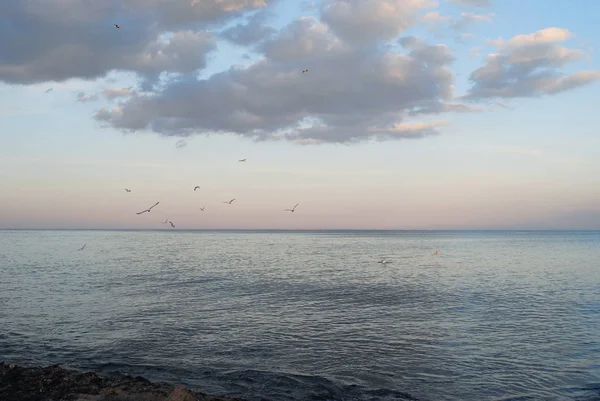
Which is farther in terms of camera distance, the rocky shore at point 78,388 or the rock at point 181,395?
the rocky shore at point 78,388

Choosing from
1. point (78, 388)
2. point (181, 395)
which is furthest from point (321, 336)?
point (78, 388)

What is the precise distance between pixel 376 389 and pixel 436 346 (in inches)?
323

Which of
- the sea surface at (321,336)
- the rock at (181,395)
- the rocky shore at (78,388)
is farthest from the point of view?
the sea surface at (321,336)

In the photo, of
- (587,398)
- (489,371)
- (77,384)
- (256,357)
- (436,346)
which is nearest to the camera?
(77,384)

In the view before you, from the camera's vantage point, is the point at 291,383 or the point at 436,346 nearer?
the point at 291,383

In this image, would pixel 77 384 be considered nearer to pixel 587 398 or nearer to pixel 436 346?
pixel 436 346

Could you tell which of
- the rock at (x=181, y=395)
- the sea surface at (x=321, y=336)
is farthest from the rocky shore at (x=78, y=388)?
the sea surface at (x=321, y=336)

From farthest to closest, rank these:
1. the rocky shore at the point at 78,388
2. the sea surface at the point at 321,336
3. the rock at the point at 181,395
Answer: the sea surface at the point at 321,336 → the rocky shore at the point at 78,388 → the rock at the point at 181,395

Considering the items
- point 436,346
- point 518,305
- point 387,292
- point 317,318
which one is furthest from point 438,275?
point 436,346

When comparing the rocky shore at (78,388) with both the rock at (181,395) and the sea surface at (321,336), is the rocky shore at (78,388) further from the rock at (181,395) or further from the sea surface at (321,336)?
the sea surface at (321,336)

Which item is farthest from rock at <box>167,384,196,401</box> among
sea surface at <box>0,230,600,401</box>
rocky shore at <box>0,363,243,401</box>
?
sea surface at <box>0,230,600,401</box>

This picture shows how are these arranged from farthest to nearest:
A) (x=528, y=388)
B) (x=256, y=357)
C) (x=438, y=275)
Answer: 1. (x=438, y=275)
2. (x=256, y=357)
3. (x=528, y=388)

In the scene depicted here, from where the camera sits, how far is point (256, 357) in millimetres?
23031

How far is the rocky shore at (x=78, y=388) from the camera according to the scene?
15516 mm
